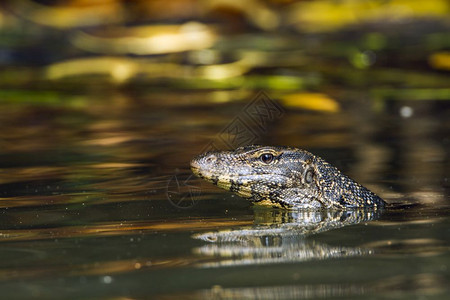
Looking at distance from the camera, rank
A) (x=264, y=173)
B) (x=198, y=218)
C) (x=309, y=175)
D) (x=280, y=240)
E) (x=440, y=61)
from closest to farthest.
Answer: (x=280, y=240), (x=198, y=218), (x=264, y=173), (x=309, y=175), (x=440, y=61)

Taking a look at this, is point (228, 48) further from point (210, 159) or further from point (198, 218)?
point (198, 218)

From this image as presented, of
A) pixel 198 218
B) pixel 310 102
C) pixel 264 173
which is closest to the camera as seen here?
pixel 198 218

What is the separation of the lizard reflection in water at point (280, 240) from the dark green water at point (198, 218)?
0.01m

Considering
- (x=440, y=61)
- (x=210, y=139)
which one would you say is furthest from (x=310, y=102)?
(x=440, y=61)

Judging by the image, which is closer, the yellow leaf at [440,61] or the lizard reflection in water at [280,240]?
the lizard reflection in water at [280,240]

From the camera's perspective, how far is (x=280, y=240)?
21.1 feet

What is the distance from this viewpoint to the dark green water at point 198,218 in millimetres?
5254

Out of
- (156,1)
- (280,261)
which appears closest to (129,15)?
(156,1)

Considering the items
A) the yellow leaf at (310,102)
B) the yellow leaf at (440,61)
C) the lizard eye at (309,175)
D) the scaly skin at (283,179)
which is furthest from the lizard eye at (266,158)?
the yellow leaf at (440,61)

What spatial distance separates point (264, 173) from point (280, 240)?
1.43 meters

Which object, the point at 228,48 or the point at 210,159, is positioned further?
the point at 228,48

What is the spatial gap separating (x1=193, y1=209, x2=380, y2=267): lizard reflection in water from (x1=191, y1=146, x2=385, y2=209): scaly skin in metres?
0.15

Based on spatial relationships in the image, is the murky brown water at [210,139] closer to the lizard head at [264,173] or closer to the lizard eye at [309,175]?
the lizard head at [264,173]

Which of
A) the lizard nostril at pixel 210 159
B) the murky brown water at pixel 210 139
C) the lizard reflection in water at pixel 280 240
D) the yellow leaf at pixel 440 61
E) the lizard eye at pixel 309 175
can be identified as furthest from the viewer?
the yellow leaf at pixel 440 61
